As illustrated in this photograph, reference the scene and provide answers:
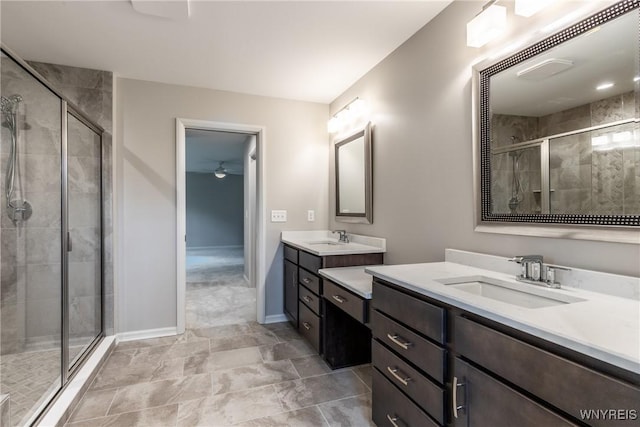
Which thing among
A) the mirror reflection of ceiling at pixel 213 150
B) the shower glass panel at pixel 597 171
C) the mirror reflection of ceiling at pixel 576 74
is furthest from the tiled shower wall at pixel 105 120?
the shower glass panel at pixel 597 171

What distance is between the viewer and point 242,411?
1.77 metres

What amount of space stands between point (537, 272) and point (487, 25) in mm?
1146

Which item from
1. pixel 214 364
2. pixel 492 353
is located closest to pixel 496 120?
pixel 492 353

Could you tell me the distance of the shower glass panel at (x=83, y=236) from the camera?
230 cm

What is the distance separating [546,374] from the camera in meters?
0.78

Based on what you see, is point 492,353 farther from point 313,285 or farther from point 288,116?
point 288,116

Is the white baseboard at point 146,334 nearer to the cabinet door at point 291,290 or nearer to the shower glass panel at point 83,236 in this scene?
the shower glass panel at point 83,236

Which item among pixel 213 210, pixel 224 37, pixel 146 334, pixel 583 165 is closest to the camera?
pixel 583 165

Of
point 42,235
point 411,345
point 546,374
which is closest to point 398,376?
point 411,345

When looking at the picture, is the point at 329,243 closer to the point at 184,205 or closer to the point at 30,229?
the point at 184,205

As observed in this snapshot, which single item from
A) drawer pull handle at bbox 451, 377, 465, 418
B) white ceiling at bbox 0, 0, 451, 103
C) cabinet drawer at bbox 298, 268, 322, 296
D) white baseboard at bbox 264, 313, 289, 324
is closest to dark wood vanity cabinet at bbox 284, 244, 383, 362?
cabinet drawer at bbox 298, 268, 322, 296

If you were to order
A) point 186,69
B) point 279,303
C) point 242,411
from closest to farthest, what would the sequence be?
point 242,411
point 186,69
point 279,303

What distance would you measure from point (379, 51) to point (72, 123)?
7.61ft

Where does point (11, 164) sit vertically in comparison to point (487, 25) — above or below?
below
